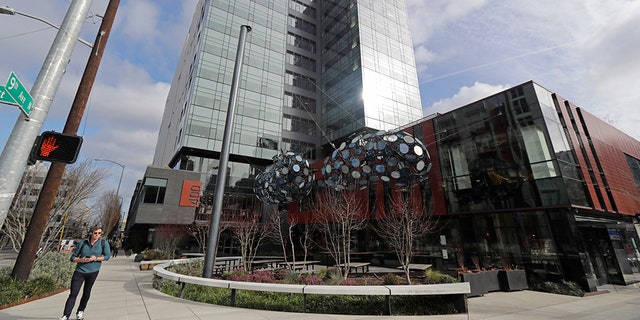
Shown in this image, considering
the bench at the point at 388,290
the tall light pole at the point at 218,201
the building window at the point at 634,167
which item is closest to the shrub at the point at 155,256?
the tall light pole at the point at 218,201

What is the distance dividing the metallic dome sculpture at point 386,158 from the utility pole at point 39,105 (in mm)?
9855

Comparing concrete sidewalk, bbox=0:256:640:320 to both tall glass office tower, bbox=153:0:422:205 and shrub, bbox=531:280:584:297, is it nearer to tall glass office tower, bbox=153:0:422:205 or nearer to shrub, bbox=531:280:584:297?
shrub, bbox=531:280:584:297

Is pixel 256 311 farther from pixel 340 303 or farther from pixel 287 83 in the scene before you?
pixel 287 83

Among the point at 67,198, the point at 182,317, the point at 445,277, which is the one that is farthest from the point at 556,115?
the point at 67,198

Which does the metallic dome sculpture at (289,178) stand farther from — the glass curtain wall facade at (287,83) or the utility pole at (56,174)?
the glass curtain wall facade at (287,83)

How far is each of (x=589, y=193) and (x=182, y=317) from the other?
1767cm

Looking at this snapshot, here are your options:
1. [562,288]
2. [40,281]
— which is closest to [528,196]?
[562,288]

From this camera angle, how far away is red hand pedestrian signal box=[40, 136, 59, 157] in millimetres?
4023

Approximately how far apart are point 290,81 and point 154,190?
27.5 m

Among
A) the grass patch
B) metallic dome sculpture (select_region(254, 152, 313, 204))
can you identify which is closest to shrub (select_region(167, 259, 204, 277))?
the grass patch

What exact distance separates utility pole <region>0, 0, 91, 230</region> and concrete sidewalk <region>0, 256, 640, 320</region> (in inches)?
152

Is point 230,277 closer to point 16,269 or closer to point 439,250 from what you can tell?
point 16,269

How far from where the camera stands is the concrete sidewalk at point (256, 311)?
19.6 feet

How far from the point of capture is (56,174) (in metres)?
7.43
